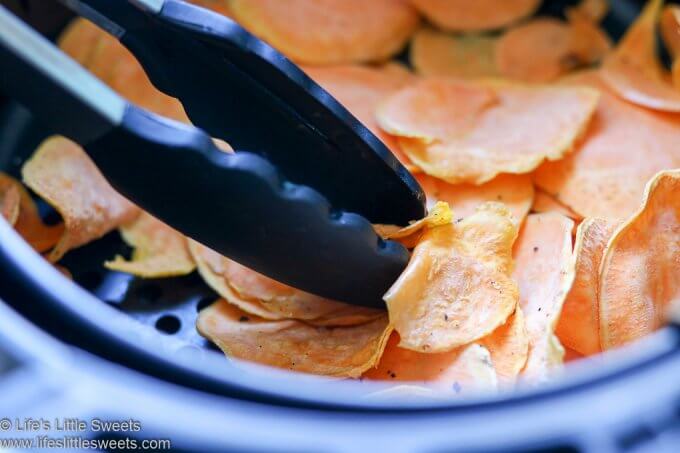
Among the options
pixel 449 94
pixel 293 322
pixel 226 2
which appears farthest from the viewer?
pixel 226 2

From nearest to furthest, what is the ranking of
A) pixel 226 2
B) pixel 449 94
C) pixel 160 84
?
pixel 160 84
pixel 449 94
pixel 226 2

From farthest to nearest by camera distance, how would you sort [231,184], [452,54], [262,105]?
[452,54] < [262,105] < [231,184]

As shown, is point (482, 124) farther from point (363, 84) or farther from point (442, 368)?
point (442, 368)

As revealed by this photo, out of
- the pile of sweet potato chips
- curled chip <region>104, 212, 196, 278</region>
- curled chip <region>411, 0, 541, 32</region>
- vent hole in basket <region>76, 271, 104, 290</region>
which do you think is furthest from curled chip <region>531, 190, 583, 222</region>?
vent hole in basket <region>76, 271, 104, 290</region>

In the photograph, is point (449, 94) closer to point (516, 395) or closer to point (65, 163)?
point (65, 163)

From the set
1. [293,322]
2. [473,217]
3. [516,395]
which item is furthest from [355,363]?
[516,395]

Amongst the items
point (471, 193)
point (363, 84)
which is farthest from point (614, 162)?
point (363, 84)
